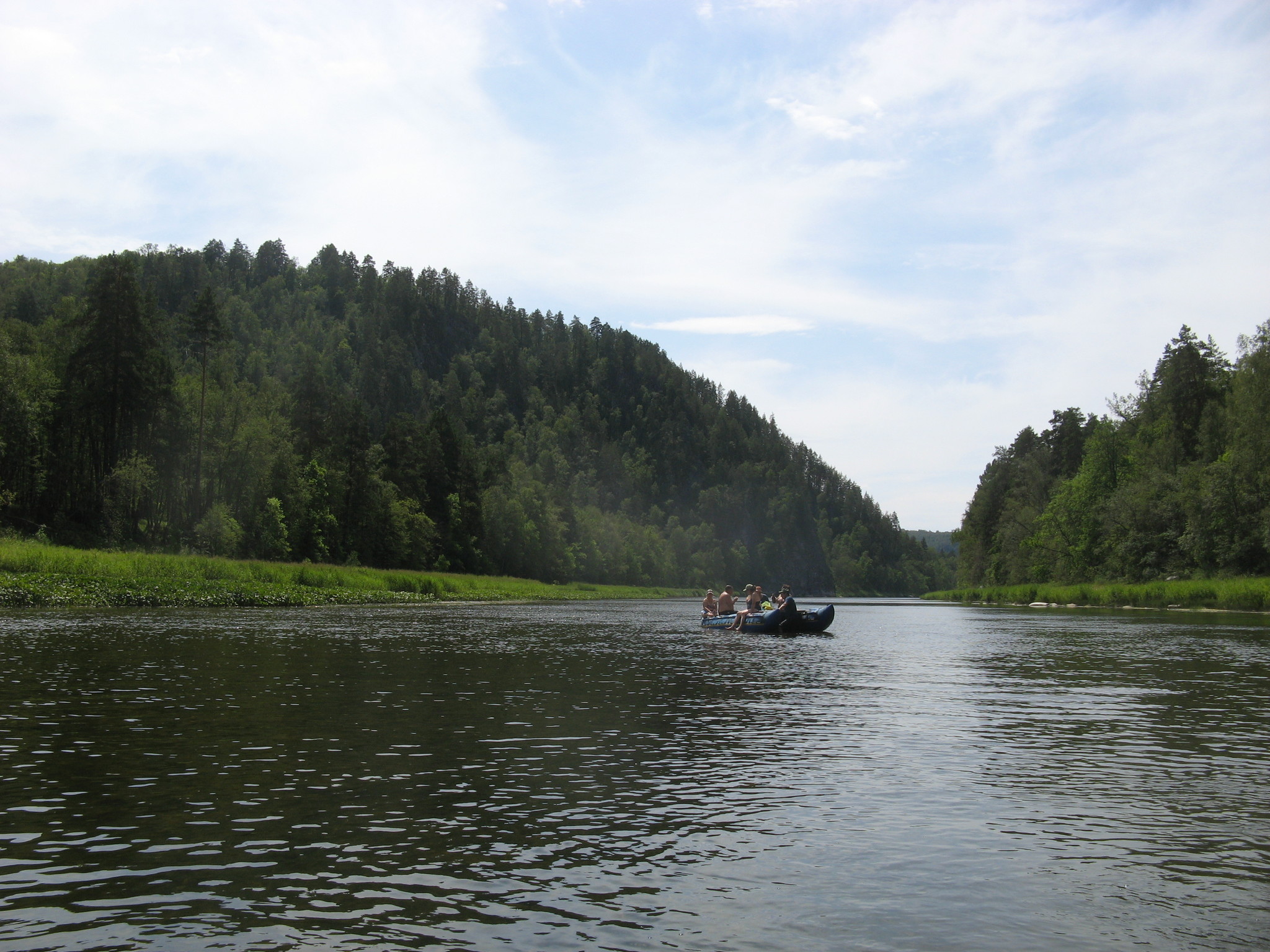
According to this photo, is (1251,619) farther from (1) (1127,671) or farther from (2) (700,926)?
(2) (700,926)

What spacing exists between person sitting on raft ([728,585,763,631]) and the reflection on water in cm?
2493

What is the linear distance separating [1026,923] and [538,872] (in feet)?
14.7

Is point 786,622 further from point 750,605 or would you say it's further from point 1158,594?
point 1158,594

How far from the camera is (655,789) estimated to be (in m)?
13.1

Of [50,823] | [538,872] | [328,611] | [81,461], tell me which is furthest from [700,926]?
[81,461]

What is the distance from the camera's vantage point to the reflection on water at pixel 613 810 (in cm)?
820

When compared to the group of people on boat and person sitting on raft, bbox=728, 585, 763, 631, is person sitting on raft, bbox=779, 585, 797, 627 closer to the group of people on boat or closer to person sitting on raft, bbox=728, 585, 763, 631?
the group of people on boat

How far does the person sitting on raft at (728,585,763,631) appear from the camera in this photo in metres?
51.6

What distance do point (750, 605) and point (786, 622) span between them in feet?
11.2

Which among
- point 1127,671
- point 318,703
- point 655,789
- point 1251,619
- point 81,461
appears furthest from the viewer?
point 81,461

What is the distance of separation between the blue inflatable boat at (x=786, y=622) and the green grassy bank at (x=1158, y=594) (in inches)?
1279

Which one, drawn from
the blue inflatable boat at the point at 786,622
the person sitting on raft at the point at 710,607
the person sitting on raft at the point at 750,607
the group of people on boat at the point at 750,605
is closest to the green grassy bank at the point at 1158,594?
the blue inflatable boat at the point at 786,622

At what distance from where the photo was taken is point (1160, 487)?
287ft

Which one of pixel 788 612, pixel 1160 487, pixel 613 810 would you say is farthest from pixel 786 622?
pixel 1160 487
